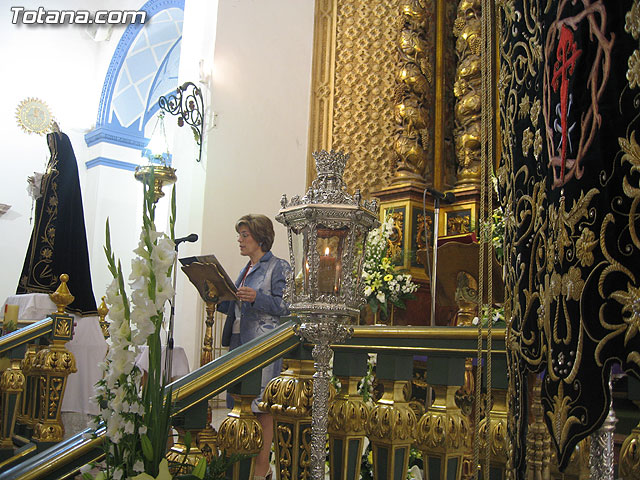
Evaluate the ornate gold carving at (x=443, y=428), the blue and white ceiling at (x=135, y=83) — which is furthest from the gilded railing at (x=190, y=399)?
the blue and white ceiling at (x=135, y=83)

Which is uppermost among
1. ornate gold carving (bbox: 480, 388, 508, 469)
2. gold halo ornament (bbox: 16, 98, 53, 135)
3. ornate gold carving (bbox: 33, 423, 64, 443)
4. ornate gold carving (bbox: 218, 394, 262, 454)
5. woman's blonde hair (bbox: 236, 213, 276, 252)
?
gold halo ornament (bbox: 16, 98, 53, 135)

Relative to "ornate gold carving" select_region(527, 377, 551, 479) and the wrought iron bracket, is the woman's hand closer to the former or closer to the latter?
"ornate gold carving" select_region(527, 377, 551, 479)

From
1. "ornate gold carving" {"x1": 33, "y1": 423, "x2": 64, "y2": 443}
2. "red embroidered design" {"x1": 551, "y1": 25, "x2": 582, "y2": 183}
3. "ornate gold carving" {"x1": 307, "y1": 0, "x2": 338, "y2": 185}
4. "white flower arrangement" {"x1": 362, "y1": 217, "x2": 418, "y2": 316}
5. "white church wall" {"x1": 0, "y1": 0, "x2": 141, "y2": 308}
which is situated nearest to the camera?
"red embroidered design" {"x1": 551, "y1": 25, "x2": 582, "y2": 183}

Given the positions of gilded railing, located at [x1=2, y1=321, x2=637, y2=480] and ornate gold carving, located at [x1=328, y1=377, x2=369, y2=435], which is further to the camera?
ornate gold carving, located at [x1=328, y1=377, x2=369, y2=435]

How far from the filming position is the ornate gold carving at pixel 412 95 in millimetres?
6348

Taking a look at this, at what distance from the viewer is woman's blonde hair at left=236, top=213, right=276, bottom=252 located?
A: 12.0 feet

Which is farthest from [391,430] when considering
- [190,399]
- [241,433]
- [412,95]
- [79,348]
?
[412,95]

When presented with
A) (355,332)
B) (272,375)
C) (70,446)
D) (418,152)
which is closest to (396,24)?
(418,152)

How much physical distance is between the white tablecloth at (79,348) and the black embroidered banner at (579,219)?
4.09m

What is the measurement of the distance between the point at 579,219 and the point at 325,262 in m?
1.07

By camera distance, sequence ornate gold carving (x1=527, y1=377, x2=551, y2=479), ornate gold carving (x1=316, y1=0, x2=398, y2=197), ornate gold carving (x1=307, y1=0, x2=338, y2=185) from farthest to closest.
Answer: ornate gold carving (x1=307, y1=0, x2=338, y2=185) → ornate gold carving (x1=316, y1=0, x2=398, y2=197) → ornate gold carving (x1=527, y1=377, x2=551, y2=479)

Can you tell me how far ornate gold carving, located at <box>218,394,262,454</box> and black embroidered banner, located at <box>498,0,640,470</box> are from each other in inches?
39.7

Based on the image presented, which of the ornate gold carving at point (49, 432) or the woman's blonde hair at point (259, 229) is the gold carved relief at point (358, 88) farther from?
the ornate gold carving at point (49, 432)

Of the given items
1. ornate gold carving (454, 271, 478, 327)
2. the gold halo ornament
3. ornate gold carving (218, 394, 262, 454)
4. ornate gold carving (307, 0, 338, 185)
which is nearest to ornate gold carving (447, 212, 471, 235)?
ornate gold carving (307, 0, 338, 185)
